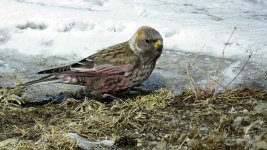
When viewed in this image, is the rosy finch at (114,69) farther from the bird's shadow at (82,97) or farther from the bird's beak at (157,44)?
the bird's shadow at (82,97)

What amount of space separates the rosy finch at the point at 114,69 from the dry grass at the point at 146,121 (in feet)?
0.70

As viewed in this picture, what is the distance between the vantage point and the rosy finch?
6430 millimetres

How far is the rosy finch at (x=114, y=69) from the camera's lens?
21.1 ft

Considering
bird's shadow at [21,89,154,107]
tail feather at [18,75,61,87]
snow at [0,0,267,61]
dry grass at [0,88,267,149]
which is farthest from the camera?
snow at [0,0,267,61]

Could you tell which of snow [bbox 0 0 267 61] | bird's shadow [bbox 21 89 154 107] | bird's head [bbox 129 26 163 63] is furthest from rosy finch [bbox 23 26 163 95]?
snow [bbox 0 0 267 61]

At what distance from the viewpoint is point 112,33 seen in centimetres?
836

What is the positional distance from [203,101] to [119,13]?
3489 millimetres

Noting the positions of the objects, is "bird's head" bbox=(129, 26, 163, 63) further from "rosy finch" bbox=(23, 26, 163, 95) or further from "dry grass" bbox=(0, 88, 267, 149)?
"dry grass" bbox=(0, 88, 267, 149)

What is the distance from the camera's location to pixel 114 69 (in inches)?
254

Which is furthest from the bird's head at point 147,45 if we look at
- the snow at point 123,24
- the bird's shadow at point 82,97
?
the snow at point 123,24

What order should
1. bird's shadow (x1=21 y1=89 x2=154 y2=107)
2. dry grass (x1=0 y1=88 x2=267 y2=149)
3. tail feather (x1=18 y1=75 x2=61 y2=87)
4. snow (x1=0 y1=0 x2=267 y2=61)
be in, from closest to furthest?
dry grass (x1=0 y1=88 x2=267 y2=149)
tail feather (x1=18 y1=75 x2=61 y2=87)
bird's shadow (x1=21 y1=89 x2=154 y2=107)
snow (x1=0 y1=0 x2=267 y2=61)

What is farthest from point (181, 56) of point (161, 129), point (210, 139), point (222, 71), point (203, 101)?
point (210, 139)

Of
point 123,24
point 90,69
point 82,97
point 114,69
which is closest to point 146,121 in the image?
point 114,69

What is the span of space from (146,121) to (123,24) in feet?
10.2
